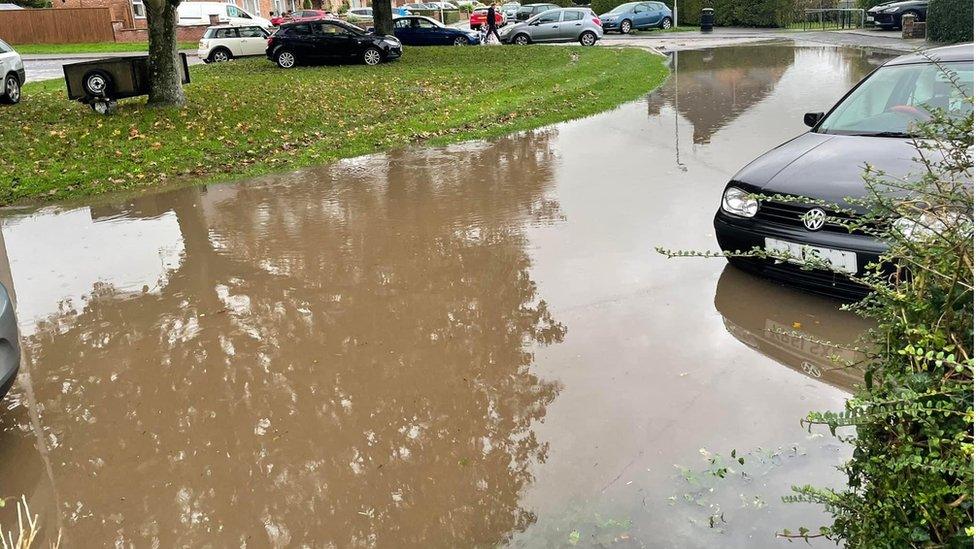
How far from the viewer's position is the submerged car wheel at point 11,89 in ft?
56.7

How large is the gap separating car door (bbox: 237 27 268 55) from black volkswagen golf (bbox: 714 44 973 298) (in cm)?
2691

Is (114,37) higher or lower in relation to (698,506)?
higher

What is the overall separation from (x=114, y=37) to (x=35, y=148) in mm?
32528

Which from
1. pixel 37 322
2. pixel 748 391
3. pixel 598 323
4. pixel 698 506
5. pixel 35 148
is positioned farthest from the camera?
pixel 35 148

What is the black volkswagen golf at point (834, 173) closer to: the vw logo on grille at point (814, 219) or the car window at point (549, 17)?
the vw logo on grille at point (814, 219)

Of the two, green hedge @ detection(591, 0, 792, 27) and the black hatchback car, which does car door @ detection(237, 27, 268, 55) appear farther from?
green hedge @ detection(591, 0, 792, 27)

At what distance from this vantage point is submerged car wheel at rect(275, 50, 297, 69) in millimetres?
25656

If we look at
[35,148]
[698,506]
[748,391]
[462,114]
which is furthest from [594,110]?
[698,506]

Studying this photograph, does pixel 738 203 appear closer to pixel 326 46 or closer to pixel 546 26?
pixel 326 46

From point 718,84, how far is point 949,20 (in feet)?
37.8

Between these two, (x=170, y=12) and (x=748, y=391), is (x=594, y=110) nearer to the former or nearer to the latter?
(x=170, y=12)

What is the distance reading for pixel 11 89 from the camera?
17453 millimetres

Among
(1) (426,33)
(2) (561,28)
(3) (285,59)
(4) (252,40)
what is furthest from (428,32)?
(3) (285,59)

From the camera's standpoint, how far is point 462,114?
15.2 meters
